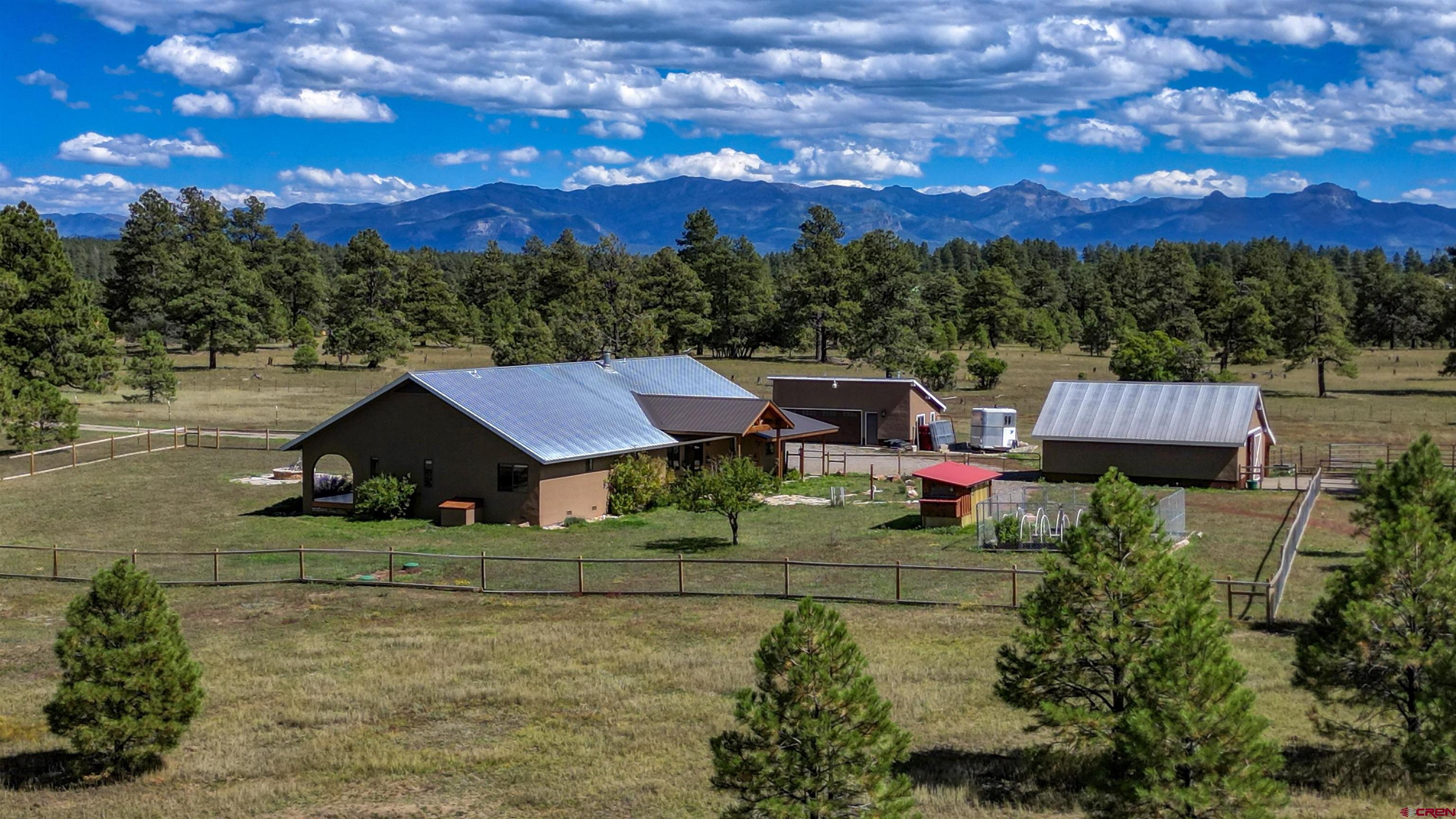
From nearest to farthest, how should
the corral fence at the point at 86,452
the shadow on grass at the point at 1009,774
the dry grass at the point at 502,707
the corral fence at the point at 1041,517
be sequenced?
the shadow on grass at the point at 1009,774
the dry grass at the point at 502,707
the corral fence at the point at 1041,517
the corral fence at the point at 86,452

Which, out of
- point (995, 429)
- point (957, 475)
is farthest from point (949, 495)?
point (995, 429)

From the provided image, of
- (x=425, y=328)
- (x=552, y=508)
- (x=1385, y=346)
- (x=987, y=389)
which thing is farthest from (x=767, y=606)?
(x=1385, y=346)

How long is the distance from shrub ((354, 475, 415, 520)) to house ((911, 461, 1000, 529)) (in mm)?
15983

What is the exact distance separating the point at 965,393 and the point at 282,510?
51.7 m

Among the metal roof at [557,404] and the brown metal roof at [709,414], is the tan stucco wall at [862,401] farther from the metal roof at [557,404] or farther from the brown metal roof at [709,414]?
the brown metal roof at [709,414]

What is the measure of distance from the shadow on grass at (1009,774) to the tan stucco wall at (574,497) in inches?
888

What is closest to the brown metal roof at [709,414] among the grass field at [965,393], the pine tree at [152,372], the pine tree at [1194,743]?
the grass field at [965,393]

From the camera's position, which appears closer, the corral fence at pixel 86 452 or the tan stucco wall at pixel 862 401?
the corral fence at pixel 86 452

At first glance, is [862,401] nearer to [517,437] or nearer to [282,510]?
[517,437]

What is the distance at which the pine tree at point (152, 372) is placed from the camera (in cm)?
7156

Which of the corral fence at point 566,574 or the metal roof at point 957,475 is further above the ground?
the metal roof at point 957,475

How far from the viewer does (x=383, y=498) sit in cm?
3812

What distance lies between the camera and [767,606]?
2577 centimetres

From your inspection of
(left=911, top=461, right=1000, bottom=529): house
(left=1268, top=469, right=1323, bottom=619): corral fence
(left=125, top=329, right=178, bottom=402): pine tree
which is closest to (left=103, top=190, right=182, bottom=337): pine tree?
(left=125, top=329, right=178, bottom=402): pine tree
